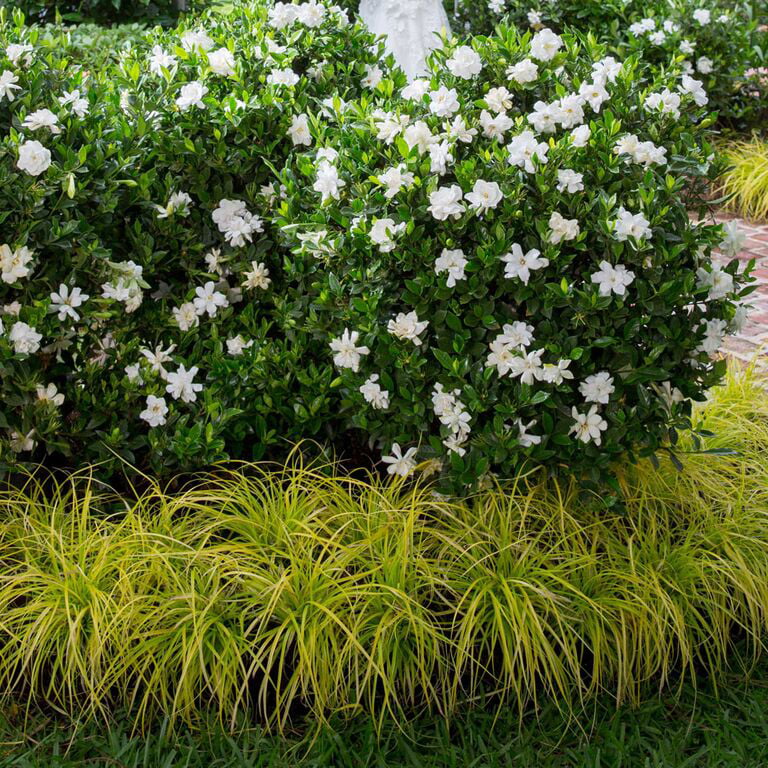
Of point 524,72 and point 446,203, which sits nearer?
point 446,203

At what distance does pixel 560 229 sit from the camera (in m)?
2.87

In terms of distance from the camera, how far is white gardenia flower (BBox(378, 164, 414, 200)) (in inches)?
114

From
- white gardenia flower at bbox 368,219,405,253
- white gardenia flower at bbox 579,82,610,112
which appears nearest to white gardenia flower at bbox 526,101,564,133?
white gardenia flower at bbox 579,82,610,112

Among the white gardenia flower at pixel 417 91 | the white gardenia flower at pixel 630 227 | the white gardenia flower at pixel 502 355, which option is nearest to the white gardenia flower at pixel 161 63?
the white gardenia flower at pixel 417 91

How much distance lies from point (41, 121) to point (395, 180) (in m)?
1.07

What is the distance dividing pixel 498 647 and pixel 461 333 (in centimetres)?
91

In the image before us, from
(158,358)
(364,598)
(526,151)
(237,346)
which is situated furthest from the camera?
(237,346)

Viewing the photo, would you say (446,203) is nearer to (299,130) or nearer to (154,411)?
(299,130)

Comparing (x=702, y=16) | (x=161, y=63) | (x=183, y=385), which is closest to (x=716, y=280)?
(x=183, y=385)

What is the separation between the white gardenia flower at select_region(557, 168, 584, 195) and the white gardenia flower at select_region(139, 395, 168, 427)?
4.42ft

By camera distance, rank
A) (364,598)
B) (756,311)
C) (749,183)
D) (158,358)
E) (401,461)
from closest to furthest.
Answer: (364,598) → (401,461) → (158,358) → (756,311) → (749,183)

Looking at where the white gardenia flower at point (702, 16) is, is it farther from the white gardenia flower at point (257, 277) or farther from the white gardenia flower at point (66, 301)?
the white gardenia flower at point (66, 301)

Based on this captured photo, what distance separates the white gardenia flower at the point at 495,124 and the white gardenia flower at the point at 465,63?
177mm

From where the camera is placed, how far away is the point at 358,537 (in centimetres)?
310
